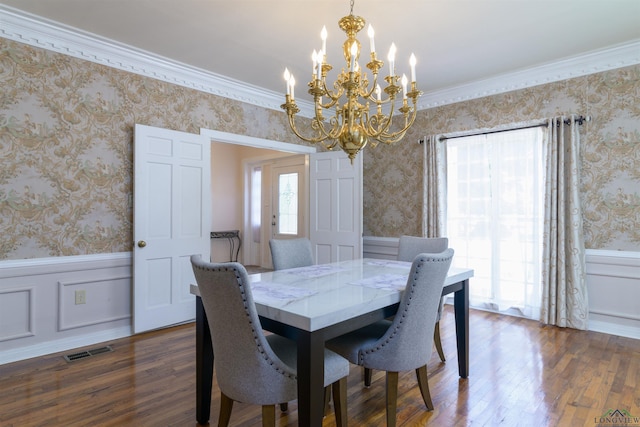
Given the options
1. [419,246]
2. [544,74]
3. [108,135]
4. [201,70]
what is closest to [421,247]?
[419,246]

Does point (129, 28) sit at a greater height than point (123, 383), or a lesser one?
greater

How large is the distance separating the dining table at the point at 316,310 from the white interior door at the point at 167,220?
5.34ft

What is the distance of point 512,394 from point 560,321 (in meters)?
1.70

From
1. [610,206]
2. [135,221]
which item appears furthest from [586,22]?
[135,221]

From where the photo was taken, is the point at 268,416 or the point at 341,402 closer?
the point at 268,416

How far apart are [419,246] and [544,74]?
2349mm

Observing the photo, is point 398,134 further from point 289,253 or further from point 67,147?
point 67,147

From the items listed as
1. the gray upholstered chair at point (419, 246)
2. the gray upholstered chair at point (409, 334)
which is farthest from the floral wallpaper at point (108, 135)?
the gray upholstered chair at point (409, 334)

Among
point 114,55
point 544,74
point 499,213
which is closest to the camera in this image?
point 114,55

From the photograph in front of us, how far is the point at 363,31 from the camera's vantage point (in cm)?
297

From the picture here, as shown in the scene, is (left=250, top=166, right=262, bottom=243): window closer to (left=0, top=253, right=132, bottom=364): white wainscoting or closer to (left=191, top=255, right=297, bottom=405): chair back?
(left=0, top=253, right=132, bottom=364): white wainscoting

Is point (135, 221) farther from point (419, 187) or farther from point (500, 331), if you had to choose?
point (500, 331)

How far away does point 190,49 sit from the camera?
10.9ft

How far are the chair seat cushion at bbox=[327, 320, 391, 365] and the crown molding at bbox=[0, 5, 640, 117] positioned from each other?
3088 mm
